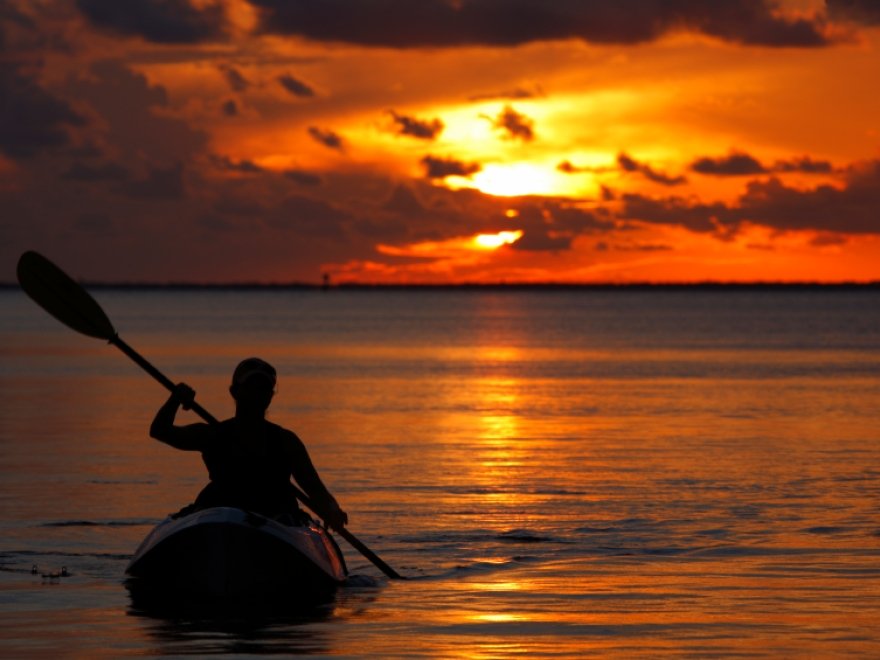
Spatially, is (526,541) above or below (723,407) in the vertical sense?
below

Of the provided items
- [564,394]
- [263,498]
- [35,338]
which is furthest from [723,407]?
[35,338]

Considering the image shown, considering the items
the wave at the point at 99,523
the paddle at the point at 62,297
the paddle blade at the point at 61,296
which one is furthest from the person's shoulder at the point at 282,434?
the wave at the point at 99,523

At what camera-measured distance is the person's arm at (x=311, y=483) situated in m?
14.5

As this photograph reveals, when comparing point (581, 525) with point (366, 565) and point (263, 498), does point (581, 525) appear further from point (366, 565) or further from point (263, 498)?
point (263, 498)

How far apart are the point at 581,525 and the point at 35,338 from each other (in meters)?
74.1

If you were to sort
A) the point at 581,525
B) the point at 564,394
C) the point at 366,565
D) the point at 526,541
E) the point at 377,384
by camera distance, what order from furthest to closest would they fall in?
the point at 377,384, the point at 564,394, the point at 581,525, the point at 526,541, the point at 366,565

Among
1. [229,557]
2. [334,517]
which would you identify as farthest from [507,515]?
[229,557]

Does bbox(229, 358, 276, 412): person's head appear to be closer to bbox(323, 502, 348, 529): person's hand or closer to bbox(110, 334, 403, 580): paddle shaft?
bbox(110, 334, 403, 580): paddle shaft

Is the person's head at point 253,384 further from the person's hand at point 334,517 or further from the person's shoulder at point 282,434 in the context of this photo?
the person's hand at point 334,517

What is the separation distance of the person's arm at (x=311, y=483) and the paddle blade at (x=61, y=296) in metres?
2.97

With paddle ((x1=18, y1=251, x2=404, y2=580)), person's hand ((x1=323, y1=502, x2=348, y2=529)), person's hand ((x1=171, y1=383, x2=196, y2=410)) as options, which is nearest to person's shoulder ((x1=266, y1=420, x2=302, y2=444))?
person's hand ((x1=171, y1=383, x2=196, y2=410))

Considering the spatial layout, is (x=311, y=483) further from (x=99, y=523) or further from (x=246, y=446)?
(x=99, y=523)

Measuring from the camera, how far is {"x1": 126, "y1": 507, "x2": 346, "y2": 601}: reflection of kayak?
14.0 metres

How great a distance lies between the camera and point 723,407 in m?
41.1
